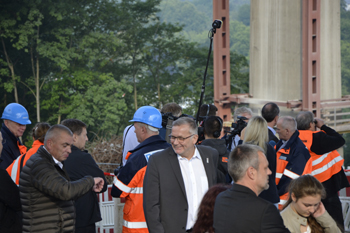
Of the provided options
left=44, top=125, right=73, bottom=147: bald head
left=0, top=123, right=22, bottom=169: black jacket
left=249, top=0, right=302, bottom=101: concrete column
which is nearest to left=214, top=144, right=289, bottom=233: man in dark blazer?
left=44, top=125, right=73, bottom=147: bald head

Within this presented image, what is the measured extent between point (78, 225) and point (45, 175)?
973 mm

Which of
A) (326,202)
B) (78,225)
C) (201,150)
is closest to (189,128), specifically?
(201,150)

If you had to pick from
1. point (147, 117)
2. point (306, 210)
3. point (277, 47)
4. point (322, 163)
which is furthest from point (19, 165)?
point (277, 47)

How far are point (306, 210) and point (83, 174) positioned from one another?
2.10 metres

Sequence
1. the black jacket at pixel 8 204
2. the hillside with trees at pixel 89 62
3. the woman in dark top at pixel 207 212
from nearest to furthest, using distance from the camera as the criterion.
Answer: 1. the woman in dark top at pixel 207 212
2. the black jacket at pixel 8 204
3. the hillside with trees at pixel 89 62

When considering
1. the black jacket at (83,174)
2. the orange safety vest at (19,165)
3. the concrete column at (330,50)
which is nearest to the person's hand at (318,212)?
the black jacket at (83,174)

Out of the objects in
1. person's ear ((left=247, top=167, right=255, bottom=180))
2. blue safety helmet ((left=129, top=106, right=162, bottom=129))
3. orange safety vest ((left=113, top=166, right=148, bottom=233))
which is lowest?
orange safety vest ((left=113, top=166, right=148, bottom=233))

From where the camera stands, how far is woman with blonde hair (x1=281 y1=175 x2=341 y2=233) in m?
3.39

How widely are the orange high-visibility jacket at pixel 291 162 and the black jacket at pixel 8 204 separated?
9.57ft

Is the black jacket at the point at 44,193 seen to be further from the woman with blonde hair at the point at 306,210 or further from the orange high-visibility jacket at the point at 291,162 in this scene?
the orange high-visibility jacket at the point at 291,162

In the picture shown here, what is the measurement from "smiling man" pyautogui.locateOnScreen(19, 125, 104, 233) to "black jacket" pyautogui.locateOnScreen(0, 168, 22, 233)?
28cm

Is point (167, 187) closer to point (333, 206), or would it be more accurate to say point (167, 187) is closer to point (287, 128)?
point (287, 128)

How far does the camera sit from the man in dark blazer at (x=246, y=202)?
2.65m

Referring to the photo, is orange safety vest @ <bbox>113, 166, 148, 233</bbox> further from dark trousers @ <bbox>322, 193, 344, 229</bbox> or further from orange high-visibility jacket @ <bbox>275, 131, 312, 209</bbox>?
dark trousers @ <bbox>322, 193, 344, 229</bbox>
